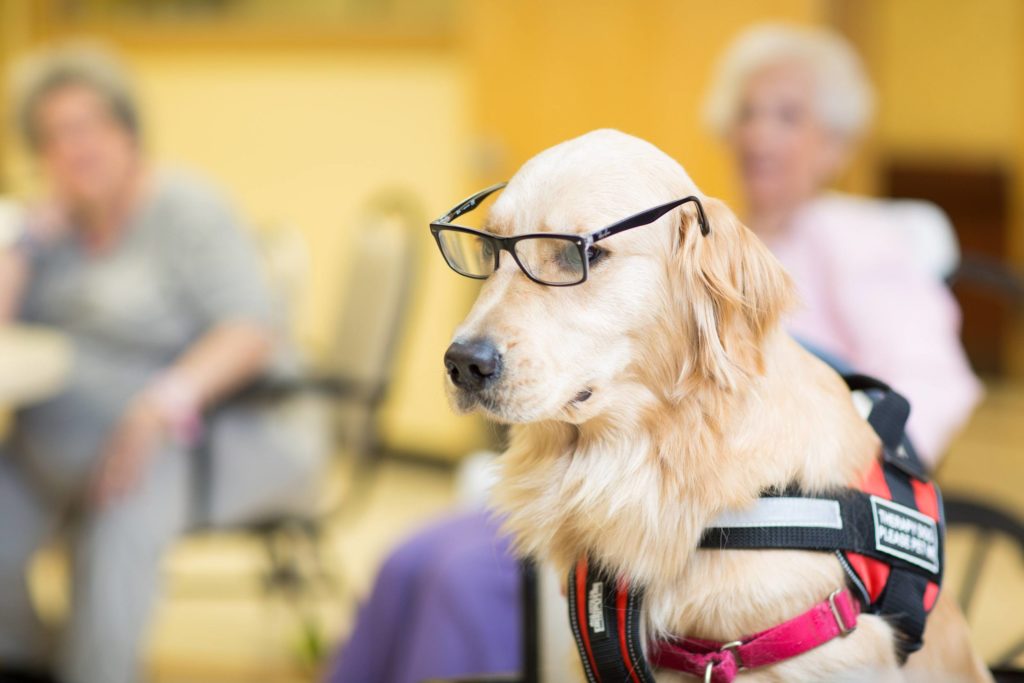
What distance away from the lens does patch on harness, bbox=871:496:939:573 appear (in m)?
0.87

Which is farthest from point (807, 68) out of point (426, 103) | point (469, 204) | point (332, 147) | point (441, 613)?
point (332, 147)

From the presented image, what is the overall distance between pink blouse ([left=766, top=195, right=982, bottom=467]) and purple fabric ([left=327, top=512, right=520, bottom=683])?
0.57m

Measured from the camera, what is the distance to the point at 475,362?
81 cm

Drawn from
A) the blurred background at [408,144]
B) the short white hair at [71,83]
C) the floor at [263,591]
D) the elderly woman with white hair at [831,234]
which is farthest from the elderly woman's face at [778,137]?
the short white hair at [71,83]

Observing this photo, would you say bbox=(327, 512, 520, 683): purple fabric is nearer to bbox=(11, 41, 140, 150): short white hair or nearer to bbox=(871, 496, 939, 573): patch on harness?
bbox=(871, 496, 939, 573): patch on harness

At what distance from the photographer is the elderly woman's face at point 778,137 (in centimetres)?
180

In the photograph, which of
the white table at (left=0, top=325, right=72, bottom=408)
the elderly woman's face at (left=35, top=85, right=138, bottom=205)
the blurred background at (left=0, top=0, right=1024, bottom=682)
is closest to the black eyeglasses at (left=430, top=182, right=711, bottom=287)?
the blurred background at (left=0, top=0, right=1024, bottom=682)

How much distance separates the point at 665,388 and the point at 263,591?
8.21 ft

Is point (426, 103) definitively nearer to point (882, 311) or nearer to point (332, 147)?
point (332, 147)

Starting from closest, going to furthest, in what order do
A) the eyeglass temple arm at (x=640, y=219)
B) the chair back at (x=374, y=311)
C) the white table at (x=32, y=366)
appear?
the eyeglass temple arm at (x=640, y=219)
the white table at (x=32, y=366)
the chair back at (x=374, y=311)

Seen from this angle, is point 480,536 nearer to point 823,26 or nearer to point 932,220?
point 932,220

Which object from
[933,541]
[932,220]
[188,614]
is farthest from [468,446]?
[933,541]

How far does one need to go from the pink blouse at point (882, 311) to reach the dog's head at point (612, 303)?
81 centimetres

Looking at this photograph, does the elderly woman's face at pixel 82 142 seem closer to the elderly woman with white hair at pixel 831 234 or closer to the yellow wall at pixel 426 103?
the yellow wall at pixel 426 103
